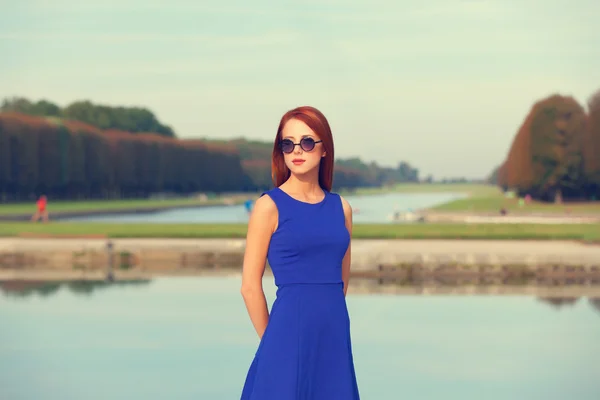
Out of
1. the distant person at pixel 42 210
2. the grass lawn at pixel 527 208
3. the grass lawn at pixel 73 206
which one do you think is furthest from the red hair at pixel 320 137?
the grass lawn at pixel 73 206

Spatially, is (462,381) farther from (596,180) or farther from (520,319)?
(596,180)

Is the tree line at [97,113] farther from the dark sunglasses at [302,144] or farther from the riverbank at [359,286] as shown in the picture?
the dark sunglasses at [302,144]

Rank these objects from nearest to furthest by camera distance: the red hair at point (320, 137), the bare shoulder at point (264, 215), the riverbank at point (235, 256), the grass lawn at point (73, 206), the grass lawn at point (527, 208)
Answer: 1. the bare shoulder at point (264, 215)
2. the red hair at point (320, 137)
3. the riverbank at point (235, 256)
4. the grass lawn at point (527, 208)
5. the grass lawn at point (73, 206)

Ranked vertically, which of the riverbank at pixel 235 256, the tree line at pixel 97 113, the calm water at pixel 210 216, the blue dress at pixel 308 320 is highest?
the tree line at pixel 97 113

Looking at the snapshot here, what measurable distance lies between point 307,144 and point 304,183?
15 centimetres

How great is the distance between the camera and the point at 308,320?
3.75 metres

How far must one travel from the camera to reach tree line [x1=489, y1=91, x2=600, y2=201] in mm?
68188

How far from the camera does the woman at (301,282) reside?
3691 mm

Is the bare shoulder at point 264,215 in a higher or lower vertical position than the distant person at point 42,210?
higher

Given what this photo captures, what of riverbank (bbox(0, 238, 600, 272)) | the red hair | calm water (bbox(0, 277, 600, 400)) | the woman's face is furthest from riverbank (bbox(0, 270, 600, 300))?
the woman's face

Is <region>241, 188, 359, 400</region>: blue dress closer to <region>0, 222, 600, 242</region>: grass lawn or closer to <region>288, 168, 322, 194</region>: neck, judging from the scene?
<region>288, 168, 322, 194</region>: neck

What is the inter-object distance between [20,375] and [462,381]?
12.5ft

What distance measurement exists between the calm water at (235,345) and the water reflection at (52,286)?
90 millimetres

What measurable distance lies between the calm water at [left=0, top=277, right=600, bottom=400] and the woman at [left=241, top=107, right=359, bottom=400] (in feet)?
16.2
